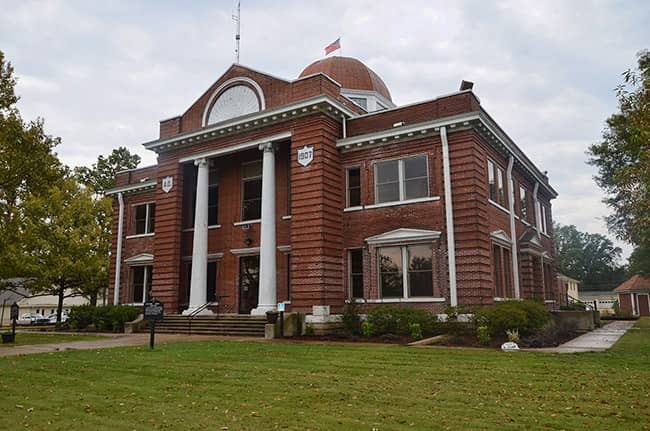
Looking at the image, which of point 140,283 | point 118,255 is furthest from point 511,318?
point 118,255

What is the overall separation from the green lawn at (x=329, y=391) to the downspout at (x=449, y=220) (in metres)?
5.55

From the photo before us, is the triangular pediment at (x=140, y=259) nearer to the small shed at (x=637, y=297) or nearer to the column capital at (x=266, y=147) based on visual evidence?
the column capital at (x=266, y=147)

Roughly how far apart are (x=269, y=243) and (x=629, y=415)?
54.8ft

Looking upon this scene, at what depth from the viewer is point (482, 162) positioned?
20531 millimetres

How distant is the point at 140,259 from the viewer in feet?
94.5

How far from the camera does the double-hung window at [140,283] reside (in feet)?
93.8

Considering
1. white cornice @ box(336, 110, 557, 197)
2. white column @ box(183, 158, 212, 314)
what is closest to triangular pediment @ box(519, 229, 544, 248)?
white cornice @ box(336, 110, 557, 197)

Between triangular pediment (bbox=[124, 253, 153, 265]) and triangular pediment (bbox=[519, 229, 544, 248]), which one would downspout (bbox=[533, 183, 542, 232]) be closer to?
triangular pediment (bbox=[519, 229, 544, 248])

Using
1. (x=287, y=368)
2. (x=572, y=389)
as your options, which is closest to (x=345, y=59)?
(x=287, y=368)

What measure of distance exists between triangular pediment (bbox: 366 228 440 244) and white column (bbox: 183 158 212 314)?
791 cm

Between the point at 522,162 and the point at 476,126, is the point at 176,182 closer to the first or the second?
the point at 476,126

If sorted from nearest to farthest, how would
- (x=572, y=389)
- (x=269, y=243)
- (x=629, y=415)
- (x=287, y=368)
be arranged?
(x=629, y=415)
(x=572, y=389)
(x=287, y=368)
(x=269, y=243)

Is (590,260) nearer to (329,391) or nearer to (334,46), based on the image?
→ (334,46)

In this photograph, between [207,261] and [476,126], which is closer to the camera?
[476,126]
